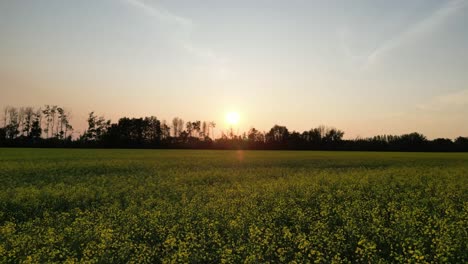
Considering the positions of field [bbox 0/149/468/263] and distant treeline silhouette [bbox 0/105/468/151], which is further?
distant treeline silhouette [bbox 0/105/468/151]

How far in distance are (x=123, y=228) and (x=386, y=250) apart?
29.8 feet

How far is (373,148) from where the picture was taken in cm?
12775

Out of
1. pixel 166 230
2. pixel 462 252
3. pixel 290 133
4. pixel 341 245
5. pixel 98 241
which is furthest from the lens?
pixel 290 133

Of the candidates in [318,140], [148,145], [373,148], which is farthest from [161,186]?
[318,140]

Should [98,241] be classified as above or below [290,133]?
below

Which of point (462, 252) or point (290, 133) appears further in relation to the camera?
point (290, 133)

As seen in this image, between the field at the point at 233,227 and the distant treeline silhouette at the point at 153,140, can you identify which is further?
the distant treeline silhouette at the point at 153,140

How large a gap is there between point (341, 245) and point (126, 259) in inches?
257

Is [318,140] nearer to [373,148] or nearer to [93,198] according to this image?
[373,148]

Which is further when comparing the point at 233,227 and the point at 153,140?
the point at 153,140

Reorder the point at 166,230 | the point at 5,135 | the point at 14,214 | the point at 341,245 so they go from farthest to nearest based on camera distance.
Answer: the point at 5,135 < the point at 14,214 < the point at 166,230 < the point at 341,245

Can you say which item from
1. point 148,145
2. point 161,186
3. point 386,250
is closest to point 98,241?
point 386,250

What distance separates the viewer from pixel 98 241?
11.7 m

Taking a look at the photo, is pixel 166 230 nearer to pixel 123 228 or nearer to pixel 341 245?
pixel 123 228
